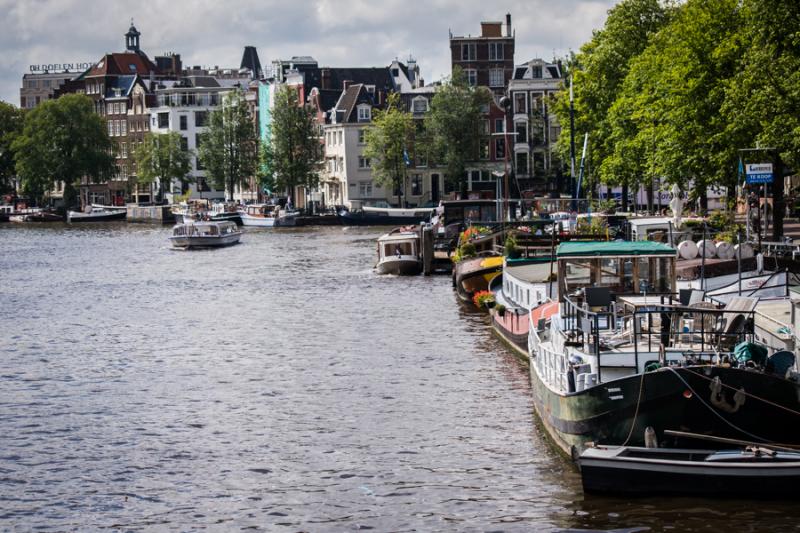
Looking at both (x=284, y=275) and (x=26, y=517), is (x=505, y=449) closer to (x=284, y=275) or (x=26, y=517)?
(x=26, y=517)

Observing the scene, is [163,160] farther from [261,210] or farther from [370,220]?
[370,220]

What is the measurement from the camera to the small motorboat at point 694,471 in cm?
2533

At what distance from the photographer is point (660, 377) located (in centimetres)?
2569

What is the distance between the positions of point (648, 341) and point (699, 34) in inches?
1483

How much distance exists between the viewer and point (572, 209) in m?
82.5

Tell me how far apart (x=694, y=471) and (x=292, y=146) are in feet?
439

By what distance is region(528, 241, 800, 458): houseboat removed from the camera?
84.4 feet

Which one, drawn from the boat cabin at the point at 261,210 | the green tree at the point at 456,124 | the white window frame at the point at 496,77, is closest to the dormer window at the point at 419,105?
the white window frame at the point at 496,77

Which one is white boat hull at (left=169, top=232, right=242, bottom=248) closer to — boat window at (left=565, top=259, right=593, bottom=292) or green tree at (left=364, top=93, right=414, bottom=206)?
green tree at (left=364, top=93, right=414, bottom=206)

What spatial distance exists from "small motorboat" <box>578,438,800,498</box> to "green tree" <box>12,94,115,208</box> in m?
163

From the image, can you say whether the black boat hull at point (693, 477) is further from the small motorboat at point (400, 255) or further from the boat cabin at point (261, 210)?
the boat cabin at point (261, 210)

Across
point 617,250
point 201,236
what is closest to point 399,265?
point 201,236

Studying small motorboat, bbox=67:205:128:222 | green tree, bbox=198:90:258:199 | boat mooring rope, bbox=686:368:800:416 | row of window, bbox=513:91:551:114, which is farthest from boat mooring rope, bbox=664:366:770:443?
small motorboat, bbox=67:205:128:222

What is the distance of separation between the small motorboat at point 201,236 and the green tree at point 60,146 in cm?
7463
